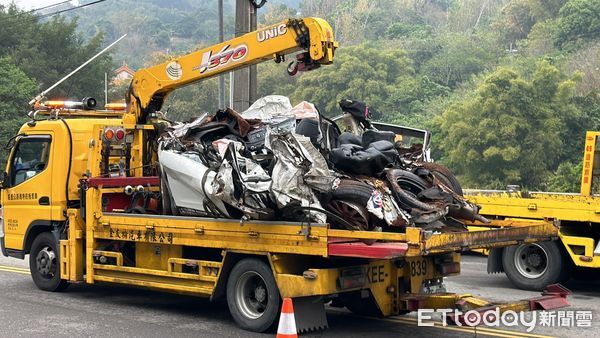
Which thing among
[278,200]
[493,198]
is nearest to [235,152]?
[278,200]

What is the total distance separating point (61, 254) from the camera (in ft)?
37.2

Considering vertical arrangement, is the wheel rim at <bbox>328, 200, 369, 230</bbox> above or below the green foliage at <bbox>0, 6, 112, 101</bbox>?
below

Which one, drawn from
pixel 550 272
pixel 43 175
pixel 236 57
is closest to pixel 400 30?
pixel 550 272

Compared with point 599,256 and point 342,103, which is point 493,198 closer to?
point 599,256

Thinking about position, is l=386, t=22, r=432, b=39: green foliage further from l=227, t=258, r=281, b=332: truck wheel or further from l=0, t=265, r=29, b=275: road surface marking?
l=227, t=258, r=281, b=332: truck wheel

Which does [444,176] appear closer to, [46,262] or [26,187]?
[46,262]

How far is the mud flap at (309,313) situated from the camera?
858 cm

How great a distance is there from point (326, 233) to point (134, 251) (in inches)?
139

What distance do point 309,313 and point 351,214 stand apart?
1100 mm

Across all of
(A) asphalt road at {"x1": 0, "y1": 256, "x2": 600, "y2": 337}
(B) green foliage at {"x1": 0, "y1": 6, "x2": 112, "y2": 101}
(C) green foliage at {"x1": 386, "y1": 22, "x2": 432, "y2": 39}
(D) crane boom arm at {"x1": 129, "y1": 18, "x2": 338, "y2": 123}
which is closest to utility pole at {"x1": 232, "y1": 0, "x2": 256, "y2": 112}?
(D) crane boom arm at {"x1": 129, "y1": 18, "x2": 338, "y2": 123}

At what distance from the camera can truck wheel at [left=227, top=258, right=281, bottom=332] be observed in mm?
8773

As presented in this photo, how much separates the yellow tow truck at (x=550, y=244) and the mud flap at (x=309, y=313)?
417cm

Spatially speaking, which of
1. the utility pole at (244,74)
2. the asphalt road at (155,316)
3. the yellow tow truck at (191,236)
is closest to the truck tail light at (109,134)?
the yellow tow truck at (191,236)

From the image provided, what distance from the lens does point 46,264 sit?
1184 centimetres
